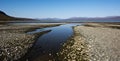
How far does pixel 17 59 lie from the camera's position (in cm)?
1302

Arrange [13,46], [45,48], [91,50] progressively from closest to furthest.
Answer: [91,50]
[13,46]
[45,48]

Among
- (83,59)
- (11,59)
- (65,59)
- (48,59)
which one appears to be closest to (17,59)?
(11,59)

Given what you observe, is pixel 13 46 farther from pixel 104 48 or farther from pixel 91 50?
pixel 104 48

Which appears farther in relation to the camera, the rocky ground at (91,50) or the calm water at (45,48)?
the calm water at (45,48)

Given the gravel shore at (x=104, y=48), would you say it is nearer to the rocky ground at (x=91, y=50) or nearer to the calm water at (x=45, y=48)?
the rocky ground at (x=91, y=50)

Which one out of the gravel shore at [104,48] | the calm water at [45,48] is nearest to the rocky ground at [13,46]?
the calm water at [45,48]

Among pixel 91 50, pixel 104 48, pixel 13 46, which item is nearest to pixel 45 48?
pixel 13 46

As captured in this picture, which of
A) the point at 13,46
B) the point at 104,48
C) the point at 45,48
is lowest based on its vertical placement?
the point at 45,48

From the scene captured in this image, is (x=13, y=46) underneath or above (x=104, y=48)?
above

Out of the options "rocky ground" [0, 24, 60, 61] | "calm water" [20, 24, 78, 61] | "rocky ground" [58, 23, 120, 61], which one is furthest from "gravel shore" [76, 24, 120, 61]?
"rocky ground" [0, 24, 60, 61]

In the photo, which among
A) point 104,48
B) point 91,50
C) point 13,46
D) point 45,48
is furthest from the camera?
point 45,48

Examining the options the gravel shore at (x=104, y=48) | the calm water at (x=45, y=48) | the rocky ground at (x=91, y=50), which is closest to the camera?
the gravel shore at (x=104, y=48)

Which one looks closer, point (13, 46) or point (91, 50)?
point (91, 50)

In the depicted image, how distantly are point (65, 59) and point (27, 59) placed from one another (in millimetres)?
3583
